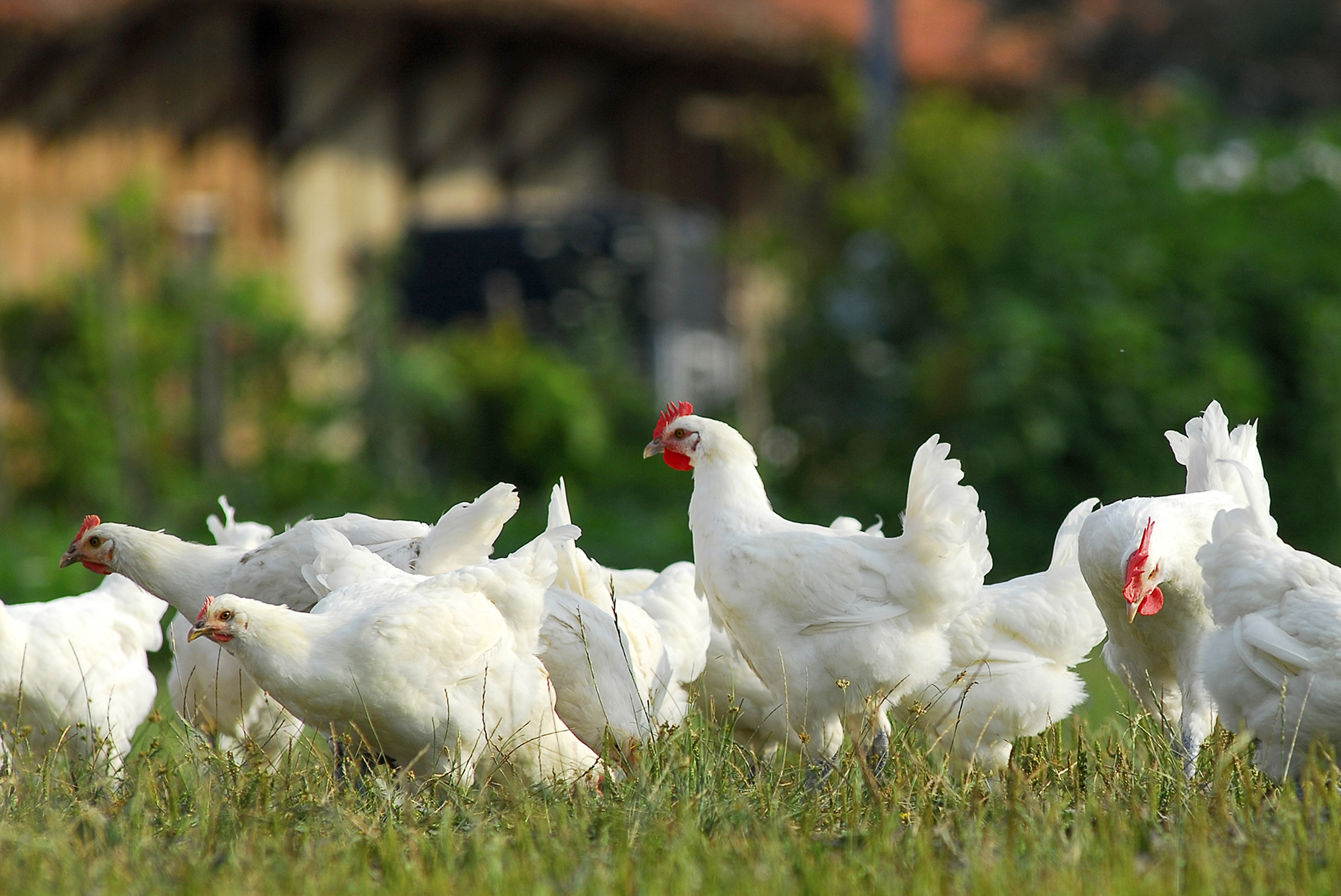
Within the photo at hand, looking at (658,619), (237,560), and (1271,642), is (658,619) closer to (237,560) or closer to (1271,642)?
(237,560)

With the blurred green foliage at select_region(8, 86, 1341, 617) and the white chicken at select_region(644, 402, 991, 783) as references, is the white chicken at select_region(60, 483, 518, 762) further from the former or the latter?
the blurred green foliage at select_region(8, 86, 1341, 617)

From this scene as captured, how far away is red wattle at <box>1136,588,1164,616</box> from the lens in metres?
4.86

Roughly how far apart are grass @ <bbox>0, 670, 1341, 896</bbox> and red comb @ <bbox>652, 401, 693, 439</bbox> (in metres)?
1.19

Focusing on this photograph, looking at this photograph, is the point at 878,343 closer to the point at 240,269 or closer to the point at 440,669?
the point at 240,269

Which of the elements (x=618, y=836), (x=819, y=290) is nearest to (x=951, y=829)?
(x=618, y=836)

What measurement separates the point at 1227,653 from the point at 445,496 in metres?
7.19

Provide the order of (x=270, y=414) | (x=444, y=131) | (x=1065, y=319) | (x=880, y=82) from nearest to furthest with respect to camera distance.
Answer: (x=1065, y=319), (x=270, y=414), (x=880, y=82), (x=444, y=131)

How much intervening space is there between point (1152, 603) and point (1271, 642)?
50 cm

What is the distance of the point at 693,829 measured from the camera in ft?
13.0

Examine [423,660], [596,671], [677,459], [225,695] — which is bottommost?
[225,695]

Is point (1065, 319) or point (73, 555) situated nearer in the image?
point (73, 555)

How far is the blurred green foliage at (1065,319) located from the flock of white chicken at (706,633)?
4.75 m

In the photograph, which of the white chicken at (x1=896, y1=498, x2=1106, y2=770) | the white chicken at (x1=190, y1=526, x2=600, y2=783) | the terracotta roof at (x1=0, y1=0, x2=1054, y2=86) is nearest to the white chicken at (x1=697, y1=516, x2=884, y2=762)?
the white chicken at (x1=896, y1=498, x2=1106, y2=770)

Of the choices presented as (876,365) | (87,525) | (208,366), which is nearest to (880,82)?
(876,365)
